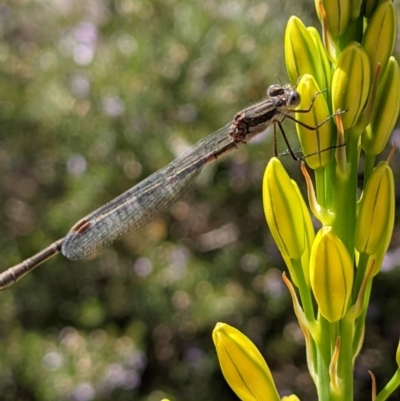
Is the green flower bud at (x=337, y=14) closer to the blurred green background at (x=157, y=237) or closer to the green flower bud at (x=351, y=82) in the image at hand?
the green flower bud at (x=351, y=82)

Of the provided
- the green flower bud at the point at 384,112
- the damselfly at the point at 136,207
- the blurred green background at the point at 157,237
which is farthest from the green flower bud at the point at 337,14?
the blurred green background at the point at 157,237

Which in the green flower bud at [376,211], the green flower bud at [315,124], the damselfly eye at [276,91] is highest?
the damselfly eye at [276,91]

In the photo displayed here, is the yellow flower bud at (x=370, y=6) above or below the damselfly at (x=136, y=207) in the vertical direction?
below

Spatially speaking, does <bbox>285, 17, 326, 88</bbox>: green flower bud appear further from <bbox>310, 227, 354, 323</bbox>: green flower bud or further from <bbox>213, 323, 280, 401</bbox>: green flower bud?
<bbox>213, 323, 280, 401</bbox>: green flower bud

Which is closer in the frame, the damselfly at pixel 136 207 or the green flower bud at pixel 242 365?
the green flower bud at pixel 242 365

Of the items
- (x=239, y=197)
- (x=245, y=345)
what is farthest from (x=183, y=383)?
(x=245, y=345)

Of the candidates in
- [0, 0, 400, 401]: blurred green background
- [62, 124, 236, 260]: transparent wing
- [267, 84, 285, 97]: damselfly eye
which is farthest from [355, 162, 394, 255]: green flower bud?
[0, 0, 400, 401]: blurred green background

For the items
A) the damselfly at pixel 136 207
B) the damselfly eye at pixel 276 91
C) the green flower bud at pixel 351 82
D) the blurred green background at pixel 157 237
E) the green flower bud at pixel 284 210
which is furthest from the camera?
the blurred green background at pixel 157 237

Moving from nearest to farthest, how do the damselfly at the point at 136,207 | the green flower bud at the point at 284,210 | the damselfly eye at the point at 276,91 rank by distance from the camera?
1. the green flower bud at the point at 284,210
2. the damselfly eye at the point at 276,91
3. the damselfly at the point at 136,207
